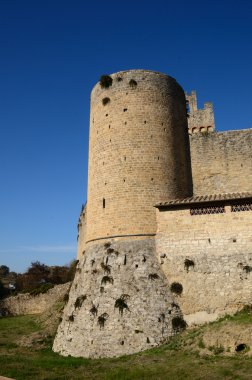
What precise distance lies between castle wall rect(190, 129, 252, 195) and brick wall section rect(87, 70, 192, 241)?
2.21 ft

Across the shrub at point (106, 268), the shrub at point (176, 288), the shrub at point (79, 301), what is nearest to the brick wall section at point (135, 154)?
the shrub at point (106, 268)

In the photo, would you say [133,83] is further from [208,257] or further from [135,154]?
[208,257]

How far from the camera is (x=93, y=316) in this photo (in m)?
13.7

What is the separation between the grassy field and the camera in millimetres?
9539

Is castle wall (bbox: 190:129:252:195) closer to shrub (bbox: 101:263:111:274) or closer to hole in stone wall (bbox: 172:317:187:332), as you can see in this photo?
shrub (bbox: 101:263:111:274)

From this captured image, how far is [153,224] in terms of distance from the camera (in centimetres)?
1545

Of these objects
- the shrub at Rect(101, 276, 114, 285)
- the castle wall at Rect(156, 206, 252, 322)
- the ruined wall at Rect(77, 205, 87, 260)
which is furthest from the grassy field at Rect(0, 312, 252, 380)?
the ruined wall at Rect(77, 205, 87, 260)

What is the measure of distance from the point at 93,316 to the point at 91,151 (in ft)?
27.7

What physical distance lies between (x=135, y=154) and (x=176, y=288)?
649cm

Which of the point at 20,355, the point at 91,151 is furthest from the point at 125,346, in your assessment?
the point at 91,151

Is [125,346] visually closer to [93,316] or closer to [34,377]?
[93,316]

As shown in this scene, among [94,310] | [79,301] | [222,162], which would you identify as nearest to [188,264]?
[94,310]

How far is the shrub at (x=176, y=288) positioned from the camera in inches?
548

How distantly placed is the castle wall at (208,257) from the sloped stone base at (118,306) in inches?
24.8
